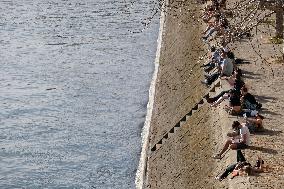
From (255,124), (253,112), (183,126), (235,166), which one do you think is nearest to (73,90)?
(183,126)

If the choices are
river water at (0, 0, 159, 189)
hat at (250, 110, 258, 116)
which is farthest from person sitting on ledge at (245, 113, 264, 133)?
river water at (0, 0, 159, 189)

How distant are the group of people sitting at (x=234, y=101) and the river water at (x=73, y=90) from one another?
4.18 m

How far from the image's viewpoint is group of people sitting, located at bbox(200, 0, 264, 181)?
22.7 m

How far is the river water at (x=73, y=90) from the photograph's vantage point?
30.5 metres

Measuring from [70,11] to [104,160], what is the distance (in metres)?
31.5

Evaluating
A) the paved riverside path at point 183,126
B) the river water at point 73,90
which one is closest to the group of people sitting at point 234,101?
the paved riverside path at point 183,126

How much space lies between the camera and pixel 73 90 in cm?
4109

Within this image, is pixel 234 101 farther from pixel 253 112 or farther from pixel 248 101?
pixel 253 112

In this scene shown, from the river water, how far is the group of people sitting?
13.7 ft

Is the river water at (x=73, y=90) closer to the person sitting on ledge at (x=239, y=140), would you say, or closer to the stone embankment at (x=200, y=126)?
the stone embankment at (x=200, y=126)

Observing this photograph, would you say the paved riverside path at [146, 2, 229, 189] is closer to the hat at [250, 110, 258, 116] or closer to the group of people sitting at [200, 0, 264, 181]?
the group of people sitting at [200, 0, 264, 181]

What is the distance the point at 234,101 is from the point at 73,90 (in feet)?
51.3

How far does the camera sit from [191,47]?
1655 inches

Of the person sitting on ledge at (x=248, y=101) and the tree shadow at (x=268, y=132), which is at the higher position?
the person sitting on ledge at (x=248, y=101)
